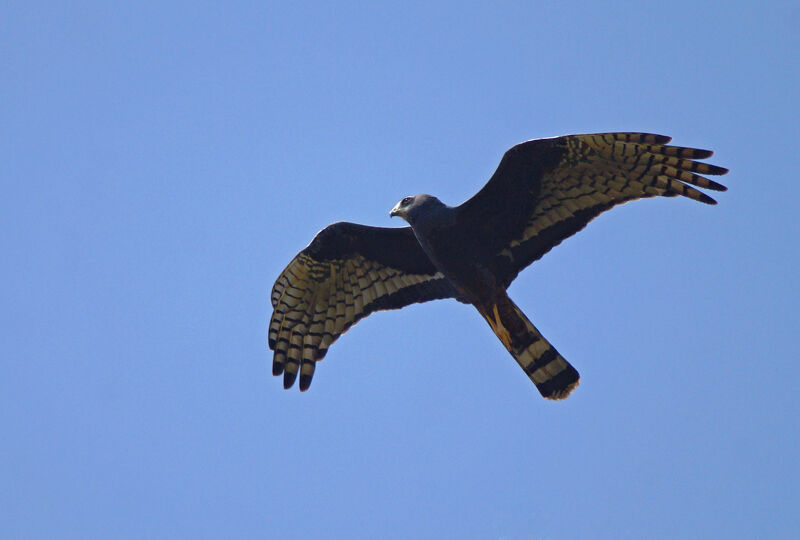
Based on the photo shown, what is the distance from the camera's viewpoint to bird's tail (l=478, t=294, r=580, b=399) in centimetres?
1109

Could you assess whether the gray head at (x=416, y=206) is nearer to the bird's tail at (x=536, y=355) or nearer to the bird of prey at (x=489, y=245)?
the bird of prey at (x=489, y=245)

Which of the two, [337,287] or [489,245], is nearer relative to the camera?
[489,245]

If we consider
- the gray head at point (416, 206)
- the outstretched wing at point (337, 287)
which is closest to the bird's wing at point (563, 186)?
the gray head at point (416, 206)

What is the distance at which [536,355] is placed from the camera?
11.2 metres

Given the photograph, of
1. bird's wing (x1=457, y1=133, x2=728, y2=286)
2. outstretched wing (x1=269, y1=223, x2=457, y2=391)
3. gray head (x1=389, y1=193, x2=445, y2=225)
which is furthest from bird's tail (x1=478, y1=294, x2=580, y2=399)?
gray head (x1=389, y1=193, x2=445, y2=225)

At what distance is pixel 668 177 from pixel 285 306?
4.59m

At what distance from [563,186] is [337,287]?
9.64 feet

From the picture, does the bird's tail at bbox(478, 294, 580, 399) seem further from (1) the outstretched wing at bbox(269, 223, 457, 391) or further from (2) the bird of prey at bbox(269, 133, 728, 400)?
(1) the outstretched wing at bbox(269, 223, 457, 391)

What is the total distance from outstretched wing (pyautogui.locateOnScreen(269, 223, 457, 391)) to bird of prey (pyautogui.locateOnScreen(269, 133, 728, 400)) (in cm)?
1

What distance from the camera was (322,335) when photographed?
12109 mm

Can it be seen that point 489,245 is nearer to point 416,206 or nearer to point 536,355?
point 416,206

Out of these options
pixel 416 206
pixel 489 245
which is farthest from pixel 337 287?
pixel 489 245

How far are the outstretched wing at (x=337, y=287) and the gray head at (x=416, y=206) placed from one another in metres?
0.82

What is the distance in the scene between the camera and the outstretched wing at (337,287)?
1184cm
